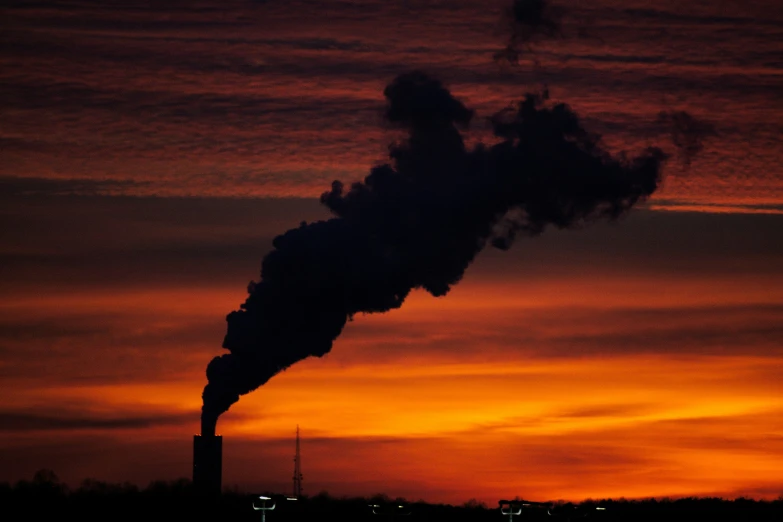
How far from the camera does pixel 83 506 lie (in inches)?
3196

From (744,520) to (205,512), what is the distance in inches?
1527

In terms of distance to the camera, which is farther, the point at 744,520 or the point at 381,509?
the point at 744,520

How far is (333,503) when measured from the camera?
302ft

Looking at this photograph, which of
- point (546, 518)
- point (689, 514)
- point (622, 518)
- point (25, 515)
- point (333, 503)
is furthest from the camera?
point (689, 514)

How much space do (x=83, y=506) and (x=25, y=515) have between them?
14.1ft

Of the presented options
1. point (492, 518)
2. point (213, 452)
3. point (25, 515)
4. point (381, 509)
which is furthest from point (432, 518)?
point (381, 509)

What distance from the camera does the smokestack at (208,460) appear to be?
80.7 meters

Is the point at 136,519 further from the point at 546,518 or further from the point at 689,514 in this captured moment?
the point at 689,514

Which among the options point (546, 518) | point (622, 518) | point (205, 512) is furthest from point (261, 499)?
point (622, 518)

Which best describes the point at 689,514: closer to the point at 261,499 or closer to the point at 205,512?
the point at 205,512

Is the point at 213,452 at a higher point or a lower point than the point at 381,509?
higher

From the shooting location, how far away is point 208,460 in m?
80.7

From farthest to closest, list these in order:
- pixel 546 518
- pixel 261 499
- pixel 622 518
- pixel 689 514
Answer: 1. pixel 689 514
2. pixel 622 518
3. pixel 546 518
4. pixel 261 499

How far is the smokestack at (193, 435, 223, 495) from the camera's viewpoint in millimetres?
80688
